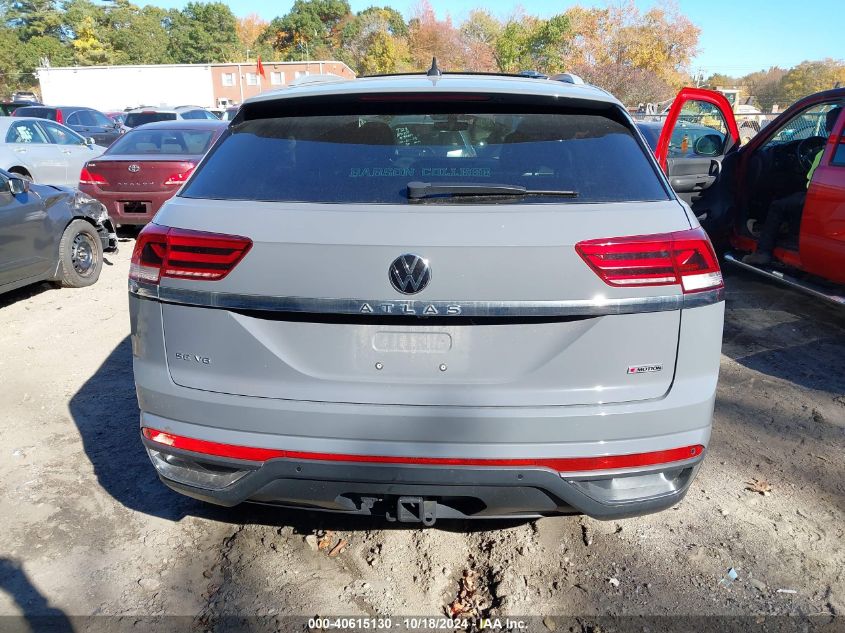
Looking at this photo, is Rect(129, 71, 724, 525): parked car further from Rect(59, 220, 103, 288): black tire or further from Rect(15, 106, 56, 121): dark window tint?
Rect(15, 106, 56, 121): dark window tint

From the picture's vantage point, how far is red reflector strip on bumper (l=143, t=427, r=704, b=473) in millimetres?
2068

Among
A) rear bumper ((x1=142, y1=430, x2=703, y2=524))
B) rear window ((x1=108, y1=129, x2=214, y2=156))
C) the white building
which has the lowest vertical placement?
rear bumper ((x1=142, y1=430, x2=703, y2=524))

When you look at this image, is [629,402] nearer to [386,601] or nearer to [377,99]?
[386,601]

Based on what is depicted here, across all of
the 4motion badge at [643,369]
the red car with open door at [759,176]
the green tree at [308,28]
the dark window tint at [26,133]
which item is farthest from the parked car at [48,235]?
the green tree at [308,28]

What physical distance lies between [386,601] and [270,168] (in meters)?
1.70

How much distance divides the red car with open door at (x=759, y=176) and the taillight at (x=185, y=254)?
4808 millimetres

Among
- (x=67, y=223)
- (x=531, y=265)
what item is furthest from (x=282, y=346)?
(x=67, y=223)

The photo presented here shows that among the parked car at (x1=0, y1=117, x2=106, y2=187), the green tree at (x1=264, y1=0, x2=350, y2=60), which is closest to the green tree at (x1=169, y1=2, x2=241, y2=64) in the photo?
the green tree at (x1=264, y1=0, x2=350, y2=60)

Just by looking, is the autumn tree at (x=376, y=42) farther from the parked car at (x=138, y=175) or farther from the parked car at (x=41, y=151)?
the parked car at (x=138, y=175)

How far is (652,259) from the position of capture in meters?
2.05

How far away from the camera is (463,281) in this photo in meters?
1.99

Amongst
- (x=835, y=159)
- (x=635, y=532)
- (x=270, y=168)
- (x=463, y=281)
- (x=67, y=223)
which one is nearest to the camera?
(x=463, y=281)

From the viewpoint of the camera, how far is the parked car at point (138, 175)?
27.3 ft

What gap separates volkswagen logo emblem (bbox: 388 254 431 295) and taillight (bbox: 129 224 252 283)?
49 centimetres
